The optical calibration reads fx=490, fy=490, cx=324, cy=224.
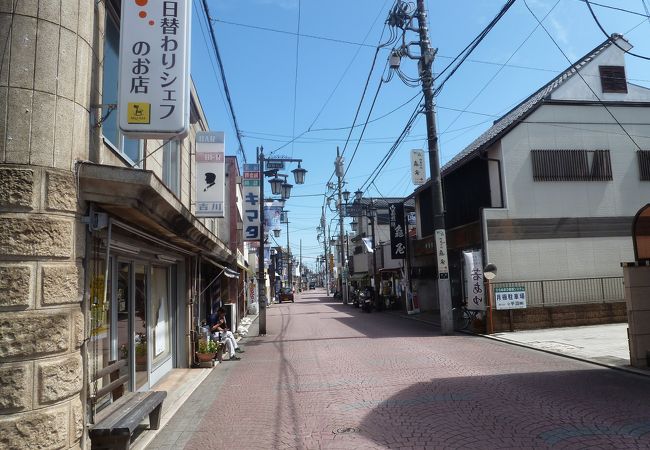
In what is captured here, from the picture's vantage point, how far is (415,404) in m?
7.42

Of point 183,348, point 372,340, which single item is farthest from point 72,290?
point 372,340

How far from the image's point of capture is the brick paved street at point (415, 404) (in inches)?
230

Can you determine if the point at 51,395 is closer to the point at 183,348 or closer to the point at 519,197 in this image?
the point at 183,348

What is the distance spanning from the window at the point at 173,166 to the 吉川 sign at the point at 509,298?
11.0 meters

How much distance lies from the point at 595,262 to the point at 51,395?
1883cm

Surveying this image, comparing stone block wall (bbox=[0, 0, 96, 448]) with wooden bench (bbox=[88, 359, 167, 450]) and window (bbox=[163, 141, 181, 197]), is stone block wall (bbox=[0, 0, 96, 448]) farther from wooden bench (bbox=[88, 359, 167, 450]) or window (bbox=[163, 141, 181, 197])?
window (bbox=[163, 141, 181, 197])

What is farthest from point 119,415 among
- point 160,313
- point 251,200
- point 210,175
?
point 251,200

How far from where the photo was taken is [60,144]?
194 inches

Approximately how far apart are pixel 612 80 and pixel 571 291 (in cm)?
883

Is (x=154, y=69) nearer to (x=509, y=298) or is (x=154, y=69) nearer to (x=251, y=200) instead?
(x=251, y=200)

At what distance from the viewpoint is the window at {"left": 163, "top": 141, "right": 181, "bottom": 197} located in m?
11.1

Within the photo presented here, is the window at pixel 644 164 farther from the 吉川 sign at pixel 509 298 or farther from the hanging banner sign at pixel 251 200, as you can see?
the hanging banner sign at pixel 251 200

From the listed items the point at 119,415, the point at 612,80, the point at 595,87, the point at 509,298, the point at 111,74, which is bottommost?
the point at 119,415

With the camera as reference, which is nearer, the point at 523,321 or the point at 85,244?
the point at 85,244
